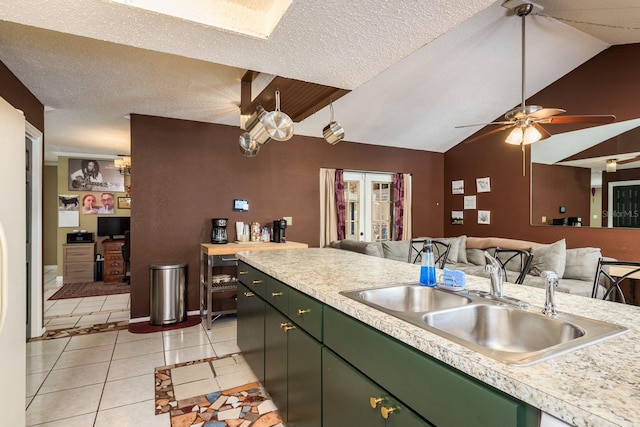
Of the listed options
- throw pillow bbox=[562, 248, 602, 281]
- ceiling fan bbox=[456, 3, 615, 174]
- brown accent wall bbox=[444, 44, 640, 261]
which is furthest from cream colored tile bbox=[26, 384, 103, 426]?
brown accent wall bbox=[444, 44, 640, 261]

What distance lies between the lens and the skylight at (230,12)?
1.50 m

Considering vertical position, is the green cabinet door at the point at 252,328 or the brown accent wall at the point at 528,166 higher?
the brown accent wall at the point at 528,166

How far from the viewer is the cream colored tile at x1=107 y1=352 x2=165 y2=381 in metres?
2.69

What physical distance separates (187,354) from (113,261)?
161 inches

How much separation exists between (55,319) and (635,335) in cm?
521

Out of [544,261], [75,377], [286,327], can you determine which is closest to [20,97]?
[75,377]

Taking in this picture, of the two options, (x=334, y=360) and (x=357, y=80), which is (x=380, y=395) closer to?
(x=334, y=360)

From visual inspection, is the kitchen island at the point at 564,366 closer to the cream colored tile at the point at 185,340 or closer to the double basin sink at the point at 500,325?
the double basin sink at the point at 500,325

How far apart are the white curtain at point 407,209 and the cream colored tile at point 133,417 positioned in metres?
4.50

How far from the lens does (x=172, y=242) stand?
4137 millimetres

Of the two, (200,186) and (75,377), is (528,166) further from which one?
(75,377)

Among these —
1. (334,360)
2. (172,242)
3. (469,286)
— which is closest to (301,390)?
(334,360)

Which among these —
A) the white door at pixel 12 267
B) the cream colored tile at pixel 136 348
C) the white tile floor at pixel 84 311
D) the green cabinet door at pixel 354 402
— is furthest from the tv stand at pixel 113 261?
the green cabinet door at pixel 354 402

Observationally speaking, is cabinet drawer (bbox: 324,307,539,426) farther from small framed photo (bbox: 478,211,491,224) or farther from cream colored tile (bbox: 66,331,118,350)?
small framed photo (bbox: 478,211,491,224)
